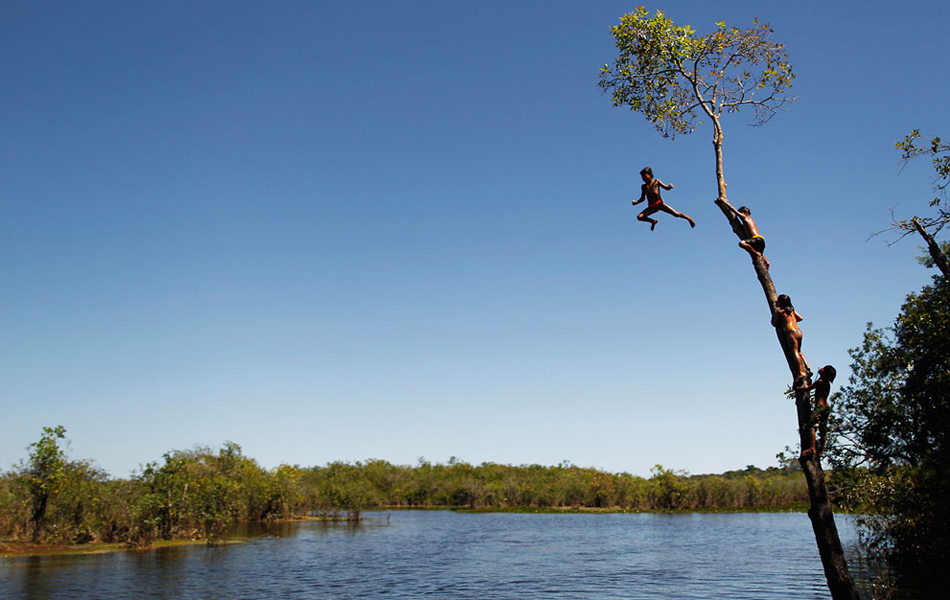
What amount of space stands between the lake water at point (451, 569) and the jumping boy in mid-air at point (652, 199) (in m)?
18.0

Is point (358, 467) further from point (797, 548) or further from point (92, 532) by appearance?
point (797, 548)

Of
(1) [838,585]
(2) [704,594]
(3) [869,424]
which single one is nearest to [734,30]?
(1) [838,585]

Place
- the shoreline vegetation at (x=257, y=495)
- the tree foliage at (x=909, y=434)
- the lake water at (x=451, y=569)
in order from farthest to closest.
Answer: the shoreline vegetation at (x=257, y=495) < the lake water at (x=451, y=569) < the tree foliage at (x=909, y=434)

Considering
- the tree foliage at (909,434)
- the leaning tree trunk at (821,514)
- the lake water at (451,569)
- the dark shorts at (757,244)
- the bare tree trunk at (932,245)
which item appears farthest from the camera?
the lake water at (451,569)

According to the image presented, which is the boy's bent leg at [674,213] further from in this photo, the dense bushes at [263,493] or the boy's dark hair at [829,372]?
the dense bushes at [263,493]

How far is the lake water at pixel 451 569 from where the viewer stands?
78.2ft

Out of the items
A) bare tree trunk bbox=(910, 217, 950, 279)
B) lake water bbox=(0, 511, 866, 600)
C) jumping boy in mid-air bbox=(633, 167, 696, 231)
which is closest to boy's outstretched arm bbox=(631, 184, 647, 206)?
jumping boy in mid-air bbox=(633, 167, 696, 231)

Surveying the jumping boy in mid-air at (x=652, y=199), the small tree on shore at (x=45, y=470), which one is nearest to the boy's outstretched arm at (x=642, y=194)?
the jumping boy in mid-air at (x=652, y=199)

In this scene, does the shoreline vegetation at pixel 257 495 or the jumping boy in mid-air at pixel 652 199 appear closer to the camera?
the jumping boy in mid-air at pixel 652 199

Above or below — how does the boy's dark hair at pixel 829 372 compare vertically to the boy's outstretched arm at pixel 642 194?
below

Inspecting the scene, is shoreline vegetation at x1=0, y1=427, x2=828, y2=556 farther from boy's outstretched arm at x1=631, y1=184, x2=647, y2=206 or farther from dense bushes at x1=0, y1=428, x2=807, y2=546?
boy's outstretched arm at x1=631, y1=184, x2=647, y2=206

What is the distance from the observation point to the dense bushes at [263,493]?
3606cm

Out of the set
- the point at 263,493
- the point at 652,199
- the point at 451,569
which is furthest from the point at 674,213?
the point at 263,493

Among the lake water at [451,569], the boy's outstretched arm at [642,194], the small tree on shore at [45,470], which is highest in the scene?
the boy's outstretched arm at [642,194]
